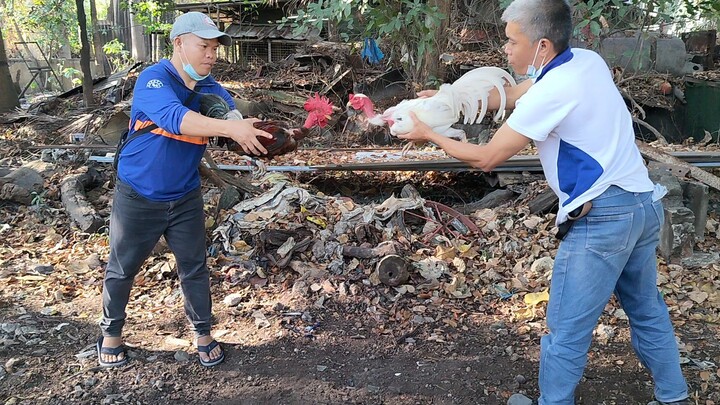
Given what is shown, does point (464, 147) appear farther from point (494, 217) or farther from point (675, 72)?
point (675, 72)

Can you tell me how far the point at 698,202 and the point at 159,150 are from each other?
534 cm

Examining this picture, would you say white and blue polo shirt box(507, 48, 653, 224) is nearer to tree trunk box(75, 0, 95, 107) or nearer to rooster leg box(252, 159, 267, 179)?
rooster leg box(252, 159, 267, 179)

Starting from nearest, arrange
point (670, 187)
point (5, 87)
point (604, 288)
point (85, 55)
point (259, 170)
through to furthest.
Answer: point (604, 288) < point (670, 187) < point (259, 170) < point (85, 55) < point (5, 87)

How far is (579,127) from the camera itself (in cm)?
255

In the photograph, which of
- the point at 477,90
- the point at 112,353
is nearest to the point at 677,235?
the point at 477,90

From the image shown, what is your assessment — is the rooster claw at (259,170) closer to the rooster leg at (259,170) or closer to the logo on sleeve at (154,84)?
the rooster leg at (259,170)

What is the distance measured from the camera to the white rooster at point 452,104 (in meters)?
3.42

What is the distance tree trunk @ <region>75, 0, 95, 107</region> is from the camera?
1092 centimetres

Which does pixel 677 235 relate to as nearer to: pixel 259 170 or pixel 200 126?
pixel 200 126

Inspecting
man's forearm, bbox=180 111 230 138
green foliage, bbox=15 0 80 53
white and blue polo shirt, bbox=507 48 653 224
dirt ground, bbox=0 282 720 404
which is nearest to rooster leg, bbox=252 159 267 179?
dirt ground, bbox=0 282 720 404

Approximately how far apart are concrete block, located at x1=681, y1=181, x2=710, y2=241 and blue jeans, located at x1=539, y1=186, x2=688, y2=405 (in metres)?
3.40

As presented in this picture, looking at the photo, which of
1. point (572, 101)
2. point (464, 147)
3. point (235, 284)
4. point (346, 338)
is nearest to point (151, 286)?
point (235, 284)

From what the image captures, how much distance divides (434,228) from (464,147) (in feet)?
10.7

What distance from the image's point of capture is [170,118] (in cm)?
294
